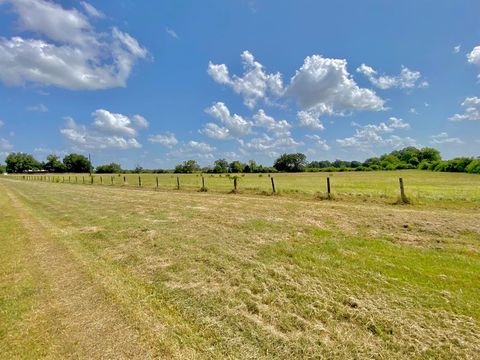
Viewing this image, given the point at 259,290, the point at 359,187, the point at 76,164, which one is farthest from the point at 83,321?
the point at 76,164

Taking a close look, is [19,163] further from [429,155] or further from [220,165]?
[429,155]

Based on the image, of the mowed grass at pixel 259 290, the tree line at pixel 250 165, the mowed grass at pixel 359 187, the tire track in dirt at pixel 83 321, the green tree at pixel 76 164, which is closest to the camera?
the tire track in dirt at pixel 83 321

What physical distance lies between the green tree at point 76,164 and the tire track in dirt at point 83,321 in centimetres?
16153

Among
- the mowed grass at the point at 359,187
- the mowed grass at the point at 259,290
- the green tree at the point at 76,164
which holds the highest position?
the green tree at the point at 76,164

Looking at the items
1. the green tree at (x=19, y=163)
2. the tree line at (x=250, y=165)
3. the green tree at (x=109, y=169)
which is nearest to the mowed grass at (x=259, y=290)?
the tree line at (x=250, y=165)

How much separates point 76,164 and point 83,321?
551ft

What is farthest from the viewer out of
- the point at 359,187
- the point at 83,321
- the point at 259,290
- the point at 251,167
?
the point at 251,167

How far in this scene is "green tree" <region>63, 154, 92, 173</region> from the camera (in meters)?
144

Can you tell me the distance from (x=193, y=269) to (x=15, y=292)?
10.7 ft

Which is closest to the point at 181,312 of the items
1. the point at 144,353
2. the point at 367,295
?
the point at 144,353

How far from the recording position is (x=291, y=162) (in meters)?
128

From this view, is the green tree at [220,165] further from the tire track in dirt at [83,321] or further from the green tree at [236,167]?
the tire track in dirt at [83,321]

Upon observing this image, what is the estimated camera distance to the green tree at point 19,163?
489 feet

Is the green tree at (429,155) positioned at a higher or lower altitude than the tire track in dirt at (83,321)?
higher
